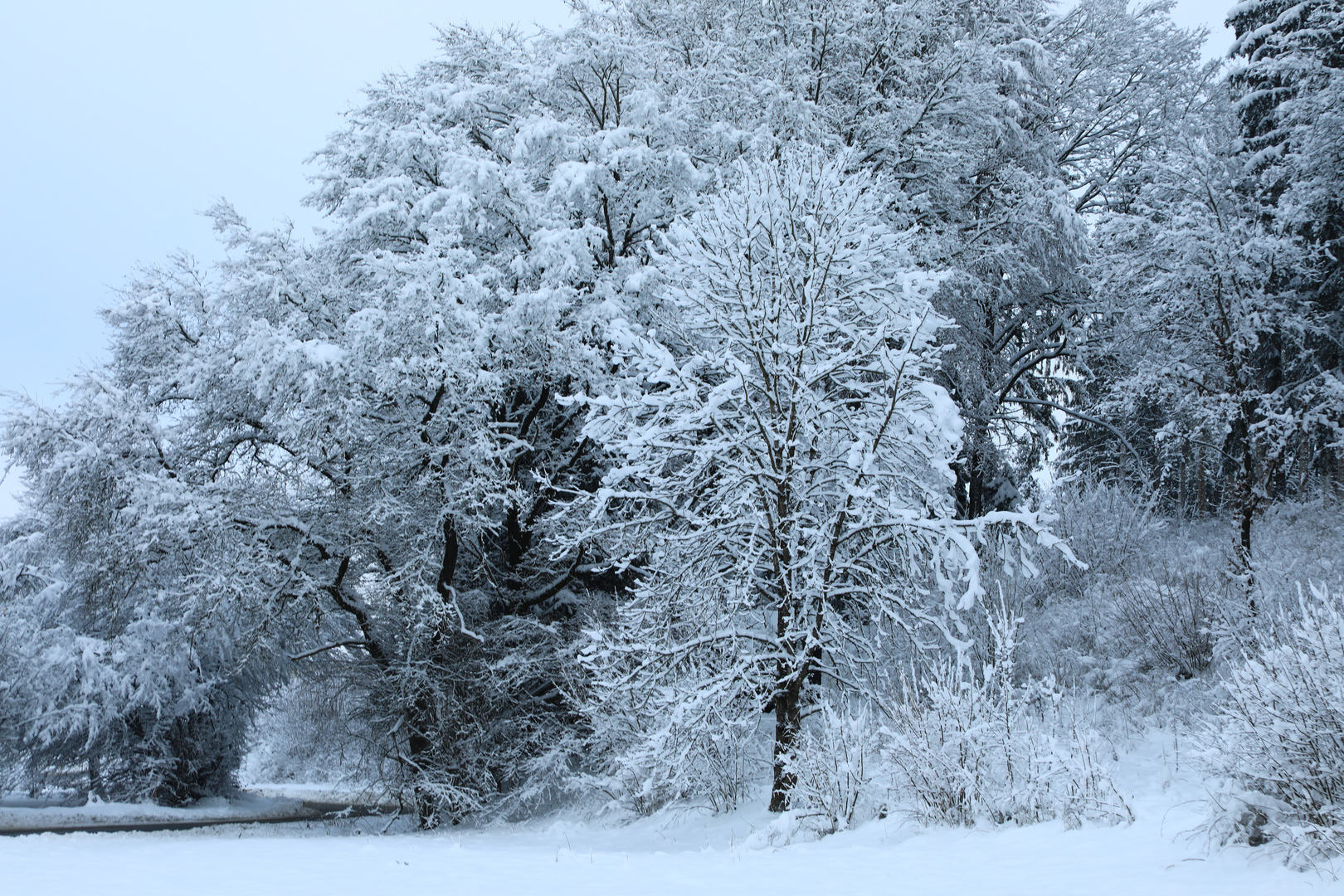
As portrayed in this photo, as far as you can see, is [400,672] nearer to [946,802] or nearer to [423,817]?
[423,817]

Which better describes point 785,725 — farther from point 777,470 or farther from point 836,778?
point 777,470

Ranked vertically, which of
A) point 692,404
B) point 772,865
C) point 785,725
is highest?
point 692,404

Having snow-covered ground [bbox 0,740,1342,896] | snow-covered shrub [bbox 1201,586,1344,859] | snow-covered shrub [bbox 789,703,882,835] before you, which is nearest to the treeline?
snow-covered shrub [bbox 789,703,882,835]

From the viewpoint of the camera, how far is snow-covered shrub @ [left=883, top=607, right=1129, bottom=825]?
18.7 feet

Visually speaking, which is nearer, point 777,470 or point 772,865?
point 772,865

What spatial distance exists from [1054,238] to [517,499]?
441 inches

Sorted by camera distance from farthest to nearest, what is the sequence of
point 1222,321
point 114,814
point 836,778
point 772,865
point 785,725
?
point 114,814 → point 1222,321 → point 785,725 → point 836,778 → point 772,865

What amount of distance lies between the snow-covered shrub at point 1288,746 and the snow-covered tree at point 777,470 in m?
2.98

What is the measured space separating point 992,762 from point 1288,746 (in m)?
2.39

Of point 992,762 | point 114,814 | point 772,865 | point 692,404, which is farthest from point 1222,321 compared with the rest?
point 114,814

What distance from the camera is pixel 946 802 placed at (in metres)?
6.30

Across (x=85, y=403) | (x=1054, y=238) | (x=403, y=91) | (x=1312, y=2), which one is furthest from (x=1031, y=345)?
(x=85, y=403)

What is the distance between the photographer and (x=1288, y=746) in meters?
4.32

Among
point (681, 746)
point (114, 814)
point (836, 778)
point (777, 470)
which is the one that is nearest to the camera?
point (836, 778)
